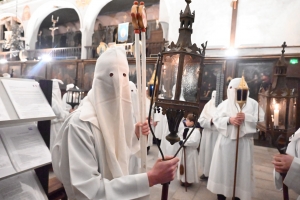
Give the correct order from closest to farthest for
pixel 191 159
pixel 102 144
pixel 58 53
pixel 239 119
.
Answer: pixel 102 144 → pixel 239 119 → pixel 191 159 → pixel 58 53

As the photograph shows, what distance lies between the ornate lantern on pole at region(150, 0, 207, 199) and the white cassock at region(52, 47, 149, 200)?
29 centimetres

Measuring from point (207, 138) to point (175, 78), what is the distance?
3845 mm

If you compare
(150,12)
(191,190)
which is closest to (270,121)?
(191,190)

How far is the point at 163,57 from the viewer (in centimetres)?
134

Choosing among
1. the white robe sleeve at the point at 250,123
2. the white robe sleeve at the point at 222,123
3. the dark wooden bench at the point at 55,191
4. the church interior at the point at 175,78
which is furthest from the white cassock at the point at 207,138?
the dark wooden bench at the point at 55,191

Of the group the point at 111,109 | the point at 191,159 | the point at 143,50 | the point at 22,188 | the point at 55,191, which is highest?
the point at 143,50

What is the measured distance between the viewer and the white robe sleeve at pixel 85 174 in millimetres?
1274

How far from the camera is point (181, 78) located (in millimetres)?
1242

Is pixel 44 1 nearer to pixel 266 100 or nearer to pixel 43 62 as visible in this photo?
pixel 43 62

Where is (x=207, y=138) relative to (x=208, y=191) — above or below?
above

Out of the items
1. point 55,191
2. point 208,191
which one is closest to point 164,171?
point 55,191

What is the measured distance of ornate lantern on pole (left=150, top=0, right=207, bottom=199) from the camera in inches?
48.6

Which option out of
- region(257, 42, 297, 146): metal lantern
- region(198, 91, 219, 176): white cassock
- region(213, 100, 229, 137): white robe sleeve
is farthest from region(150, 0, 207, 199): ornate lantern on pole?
region(198, 91, 219, 176): white cassock

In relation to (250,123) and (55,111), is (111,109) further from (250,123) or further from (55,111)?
(55,111)
